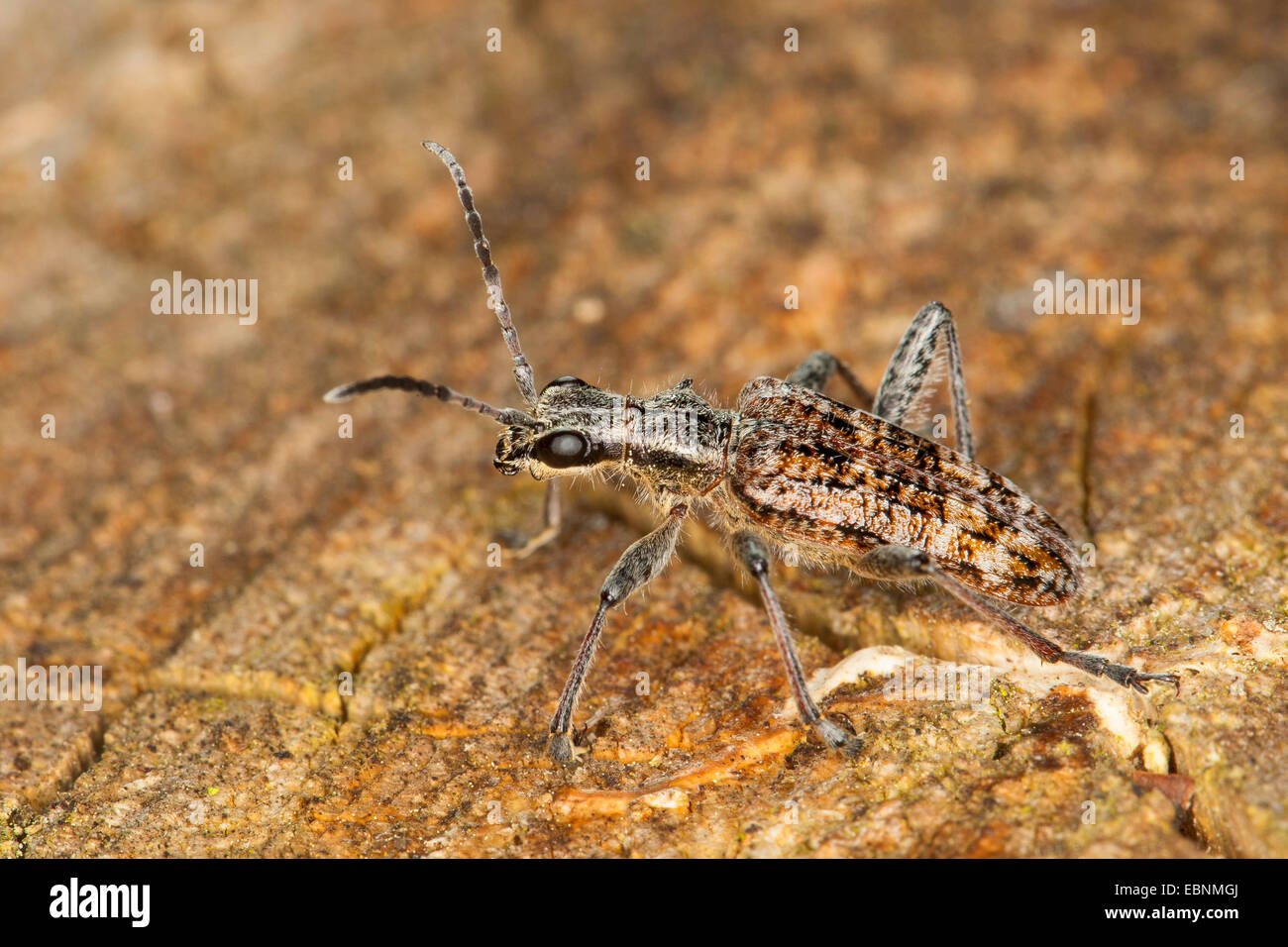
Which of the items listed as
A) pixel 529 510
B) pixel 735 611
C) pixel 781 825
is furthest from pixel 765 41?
pixel 781 825

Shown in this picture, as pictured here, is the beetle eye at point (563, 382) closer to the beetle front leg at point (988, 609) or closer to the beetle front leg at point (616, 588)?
the beetle front leg at point (616, 588)

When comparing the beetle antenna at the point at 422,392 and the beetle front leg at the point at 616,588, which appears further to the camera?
the beetle antenna at the point at 422,392

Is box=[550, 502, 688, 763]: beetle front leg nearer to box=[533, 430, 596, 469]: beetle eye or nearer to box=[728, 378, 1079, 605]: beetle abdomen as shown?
box=[728, 378, 1079, 605]: beetle abdomen

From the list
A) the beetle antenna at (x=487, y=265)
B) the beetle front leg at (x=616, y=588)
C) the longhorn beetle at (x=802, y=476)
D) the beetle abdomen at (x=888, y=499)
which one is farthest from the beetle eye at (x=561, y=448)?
the beetle abdomen at (x=888, y=499)

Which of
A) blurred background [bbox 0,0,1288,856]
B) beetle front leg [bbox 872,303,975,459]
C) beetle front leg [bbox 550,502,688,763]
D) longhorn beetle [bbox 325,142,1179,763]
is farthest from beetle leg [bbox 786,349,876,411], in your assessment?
beetle front leg [bbox 550,502,688,763]

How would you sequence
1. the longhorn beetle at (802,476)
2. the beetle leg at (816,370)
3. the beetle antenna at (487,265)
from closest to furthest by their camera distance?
the longhorn beetle at (802,476)
the beetle antenna at (487,265)
the beetle leg at (816,370)

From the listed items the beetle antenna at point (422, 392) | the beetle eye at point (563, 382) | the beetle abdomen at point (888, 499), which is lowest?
the beetle abdomen at point (888, 499)
